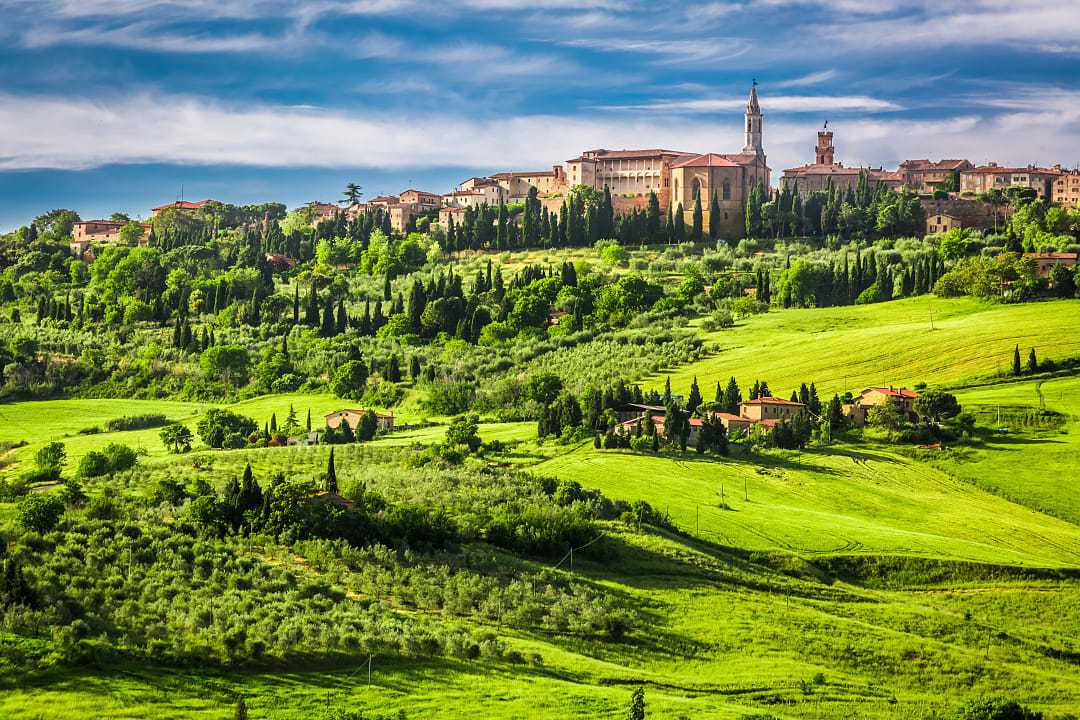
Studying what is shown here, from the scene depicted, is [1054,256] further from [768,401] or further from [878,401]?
[768,401]

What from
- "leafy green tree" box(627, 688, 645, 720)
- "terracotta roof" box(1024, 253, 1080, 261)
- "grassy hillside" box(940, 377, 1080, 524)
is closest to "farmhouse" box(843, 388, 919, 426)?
"grassy hillside" box(940, 377, 1080, 524)

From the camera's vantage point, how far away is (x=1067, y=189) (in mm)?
148625

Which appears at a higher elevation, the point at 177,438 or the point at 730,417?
the point at 730,417

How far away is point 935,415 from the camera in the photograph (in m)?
72.9

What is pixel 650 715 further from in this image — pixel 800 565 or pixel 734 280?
pixel 734 280

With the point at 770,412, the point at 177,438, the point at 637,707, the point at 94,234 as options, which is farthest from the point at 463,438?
the point at 94,234

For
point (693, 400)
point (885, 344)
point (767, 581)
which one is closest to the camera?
point (767, 581)

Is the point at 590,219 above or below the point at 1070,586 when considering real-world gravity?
above

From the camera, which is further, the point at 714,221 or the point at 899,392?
the point at 714,221

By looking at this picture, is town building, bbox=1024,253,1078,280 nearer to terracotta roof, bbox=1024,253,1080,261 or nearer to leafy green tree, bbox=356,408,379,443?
terracotta roof, bbox=1024,253,1080,261

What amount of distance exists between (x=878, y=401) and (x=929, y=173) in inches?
4035

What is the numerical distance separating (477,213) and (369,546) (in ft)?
339

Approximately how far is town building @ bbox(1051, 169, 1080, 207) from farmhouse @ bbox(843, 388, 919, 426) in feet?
263

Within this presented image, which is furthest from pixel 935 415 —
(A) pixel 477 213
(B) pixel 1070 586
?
(A) pixel 477 213
